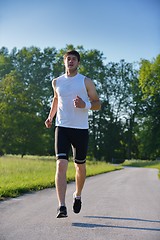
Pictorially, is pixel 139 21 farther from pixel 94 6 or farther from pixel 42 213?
pixel 42 213

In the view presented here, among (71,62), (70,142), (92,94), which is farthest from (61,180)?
(71,62)

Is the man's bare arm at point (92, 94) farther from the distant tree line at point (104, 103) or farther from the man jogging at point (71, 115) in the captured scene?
the distant tree line at point (104, 103)

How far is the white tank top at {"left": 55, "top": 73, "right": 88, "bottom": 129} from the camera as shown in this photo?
4301 millimetres

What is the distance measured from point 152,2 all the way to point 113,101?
50.3 metres

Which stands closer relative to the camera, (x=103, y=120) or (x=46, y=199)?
(x=46, y=199)

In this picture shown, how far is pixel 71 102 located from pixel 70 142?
0.45 m

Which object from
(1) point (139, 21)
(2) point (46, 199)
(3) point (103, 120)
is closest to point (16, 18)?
(1) point (139, 21)

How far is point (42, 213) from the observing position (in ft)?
14.8

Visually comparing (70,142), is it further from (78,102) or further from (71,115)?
(78,102)

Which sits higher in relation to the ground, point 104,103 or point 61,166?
point 104,103

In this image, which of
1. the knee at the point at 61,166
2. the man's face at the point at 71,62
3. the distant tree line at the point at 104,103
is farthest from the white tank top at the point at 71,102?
the distant tree line at the point at 104,103

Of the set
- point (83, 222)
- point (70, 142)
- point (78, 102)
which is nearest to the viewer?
point (83, 222)

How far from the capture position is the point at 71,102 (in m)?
4.29

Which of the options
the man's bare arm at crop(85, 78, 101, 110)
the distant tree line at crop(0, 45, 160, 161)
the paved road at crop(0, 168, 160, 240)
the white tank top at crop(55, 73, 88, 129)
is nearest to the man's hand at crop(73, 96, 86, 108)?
the white tank top at crop(55, 73, 88, 129)
